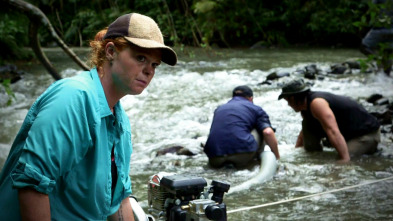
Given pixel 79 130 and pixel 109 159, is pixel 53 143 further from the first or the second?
pixel 109 159

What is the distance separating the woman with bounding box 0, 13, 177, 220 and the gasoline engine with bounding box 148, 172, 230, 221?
358 mm

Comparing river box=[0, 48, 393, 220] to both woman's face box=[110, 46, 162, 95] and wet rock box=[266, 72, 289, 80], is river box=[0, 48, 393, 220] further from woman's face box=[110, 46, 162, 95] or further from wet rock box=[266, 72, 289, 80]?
woman's face box=[110, 46, 162, 95]

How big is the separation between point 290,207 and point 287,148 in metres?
2.88

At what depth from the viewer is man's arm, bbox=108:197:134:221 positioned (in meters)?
2.69

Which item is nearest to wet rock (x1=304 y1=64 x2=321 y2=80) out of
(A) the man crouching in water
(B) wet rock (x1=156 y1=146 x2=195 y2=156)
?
(A) the man crouching in water

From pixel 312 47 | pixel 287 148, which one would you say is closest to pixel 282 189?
pixel 287 148

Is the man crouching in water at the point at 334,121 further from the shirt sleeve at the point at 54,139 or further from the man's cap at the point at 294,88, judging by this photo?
the shirt sleeve at the point at 54,139

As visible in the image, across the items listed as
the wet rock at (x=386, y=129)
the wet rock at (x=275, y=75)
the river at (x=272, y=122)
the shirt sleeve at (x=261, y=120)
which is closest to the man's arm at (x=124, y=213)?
the river at (x=272, y=122)

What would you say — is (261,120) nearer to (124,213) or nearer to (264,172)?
(264,172)

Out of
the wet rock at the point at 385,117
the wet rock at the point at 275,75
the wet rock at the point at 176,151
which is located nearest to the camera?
the wet rock at the point at 176,151

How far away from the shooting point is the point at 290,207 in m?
5.46

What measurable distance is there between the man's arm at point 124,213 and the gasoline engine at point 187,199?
18 cm

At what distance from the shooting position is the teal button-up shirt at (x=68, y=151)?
6.42 ft

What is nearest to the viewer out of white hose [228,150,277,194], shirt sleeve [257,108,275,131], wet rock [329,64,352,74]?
white hose [228,150,277,194]
